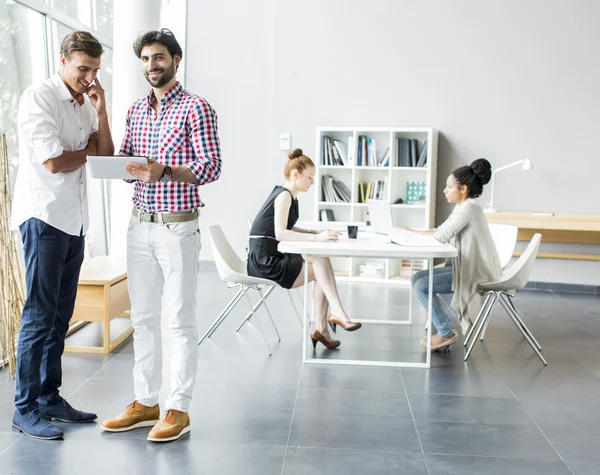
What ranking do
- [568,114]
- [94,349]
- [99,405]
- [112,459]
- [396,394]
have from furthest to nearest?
[568,114] → [94,349] → [396,394] → [99,405] → [112,459]

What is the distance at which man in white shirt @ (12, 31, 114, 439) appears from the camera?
9.80 ft

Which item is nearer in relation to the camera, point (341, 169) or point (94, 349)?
point (94, 349)

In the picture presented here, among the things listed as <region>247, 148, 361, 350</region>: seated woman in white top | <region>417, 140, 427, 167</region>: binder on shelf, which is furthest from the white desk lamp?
<region>247, 148, 361, 350</region>: seated woman in white top

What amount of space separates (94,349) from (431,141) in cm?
467

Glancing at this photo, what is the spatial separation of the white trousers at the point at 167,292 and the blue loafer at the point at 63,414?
35cm

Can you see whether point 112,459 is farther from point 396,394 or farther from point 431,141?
point 431,141

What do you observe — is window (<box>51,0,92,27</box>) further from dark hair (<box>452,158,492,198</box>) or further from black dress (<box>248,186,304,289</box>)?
dark hair (<box>452,158,492,198</box>)

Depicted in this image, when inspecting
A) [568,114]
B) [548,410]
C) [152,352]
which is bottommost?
[548,410]

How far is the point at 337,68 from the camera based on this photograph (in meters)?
8.23

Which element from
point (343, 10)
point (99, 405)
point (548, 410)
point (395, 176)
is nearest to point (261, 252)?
point (99, 405)

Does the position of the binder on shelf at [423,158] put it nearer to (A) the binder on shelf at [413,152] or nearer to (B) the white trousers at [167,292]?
(A) the binder on shelf at [413,152]

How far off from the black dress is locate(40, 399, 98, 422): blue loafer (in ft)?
5.74

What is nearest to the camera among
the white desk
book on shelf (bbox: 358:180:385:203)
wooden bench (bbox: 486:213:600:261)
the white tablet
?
the white tablet

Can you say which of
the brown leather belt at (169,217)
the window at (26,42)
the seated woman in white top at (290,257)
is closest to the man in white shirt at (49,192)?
the brown leather belt at (169,217)
